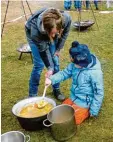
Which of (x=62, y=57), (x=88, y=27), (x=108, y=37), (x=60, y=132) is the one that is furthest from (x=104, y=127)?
(x=88, y=27)

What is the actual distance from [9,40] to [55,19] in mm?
4809

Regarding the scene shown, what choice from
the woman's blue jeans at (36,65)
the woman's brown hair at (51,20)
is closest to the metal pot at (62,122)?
the woman's blue jeans at (36,65)

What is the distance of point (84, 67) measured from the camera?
11.9 ft

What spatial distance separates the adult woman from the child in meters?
A: 0.27

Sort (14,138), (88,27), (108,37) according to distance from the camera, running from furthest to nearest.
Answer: (88,27) → (108,37) → (14,138)

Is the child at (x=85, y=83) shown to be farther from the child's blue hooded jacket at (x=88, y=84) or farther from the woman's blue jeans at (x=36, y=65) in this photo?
the woman's blue jeans at (x=36, y=65)

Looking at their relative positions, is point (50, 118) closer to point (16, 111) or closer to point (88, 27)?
point (16, 111)

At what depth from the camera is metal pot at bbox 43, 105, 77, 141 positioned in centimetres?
326

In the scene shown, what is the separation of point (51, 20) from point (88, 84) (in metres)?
1.01

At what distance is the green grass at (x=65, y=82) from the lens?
3.54 m

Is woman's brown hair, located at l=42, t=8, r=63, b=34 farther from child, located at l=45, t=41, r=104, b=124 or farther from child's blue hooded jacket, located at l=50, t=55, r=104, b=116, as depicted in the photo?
child's blue hooded jacket, located at l=50, t=55, r=104, b=116

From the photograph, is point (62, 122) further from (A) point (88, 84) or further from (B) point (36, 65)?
(B) point (36, 65)

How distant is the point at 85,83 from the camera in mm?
3703

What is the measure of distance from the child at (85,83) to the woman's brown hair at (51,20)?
425 mm
